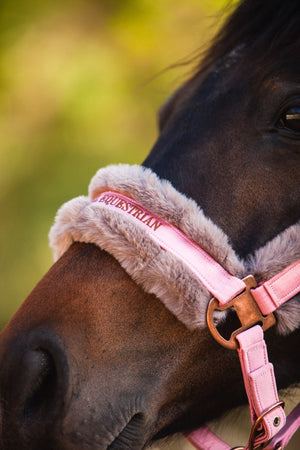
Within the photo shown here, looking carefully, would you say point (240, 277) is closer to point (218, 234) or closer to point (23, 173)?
point (218, 234)

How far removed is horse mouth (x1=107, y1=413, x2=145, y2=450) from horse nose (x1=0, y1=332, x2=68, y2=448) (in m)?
0.19

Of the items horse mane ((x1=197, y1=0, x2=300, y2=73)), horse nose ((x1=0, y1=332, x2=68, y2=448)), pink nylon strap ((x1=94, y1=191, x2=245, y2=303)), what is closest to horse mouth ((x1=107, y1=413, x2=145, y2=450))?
horse nose ((x1=0, y1=332, x2=68, y2=448))

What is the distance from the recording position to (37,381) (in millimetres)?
1203

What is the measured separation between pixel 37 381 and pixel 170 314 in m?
0.38

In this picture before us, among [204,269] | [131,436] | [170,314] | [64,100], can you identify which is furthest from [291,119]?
[64,100]

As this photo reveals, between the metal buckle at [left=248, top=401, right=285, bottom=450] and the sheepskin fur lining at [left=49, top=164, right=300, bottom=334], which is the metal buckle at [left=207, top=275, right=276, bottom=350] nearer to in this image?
the sheepskin fur lining at [left=49, top=164, right=300, bottom=334]

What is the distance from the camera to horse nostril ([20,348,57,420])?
3.92ft

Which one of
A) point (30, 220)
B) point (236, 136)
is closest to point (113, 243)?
point (236, 136)

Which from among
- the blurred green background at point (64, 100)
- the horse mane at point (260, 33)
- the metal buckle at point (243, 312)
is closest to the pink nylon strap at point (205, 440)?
the metal buckle at point (243, 312)

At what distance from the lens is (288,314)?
1.33 meters

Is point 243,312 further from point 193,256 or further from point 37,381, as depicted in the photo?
point 37,381

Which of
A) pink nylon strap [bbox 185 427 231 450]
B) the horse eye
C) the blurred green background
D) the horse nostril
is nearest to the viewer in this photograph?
the horse nostril

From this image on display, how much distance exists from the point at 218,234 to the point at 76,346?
0.47 metres

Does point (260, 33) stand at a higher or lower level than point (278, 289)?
higher
